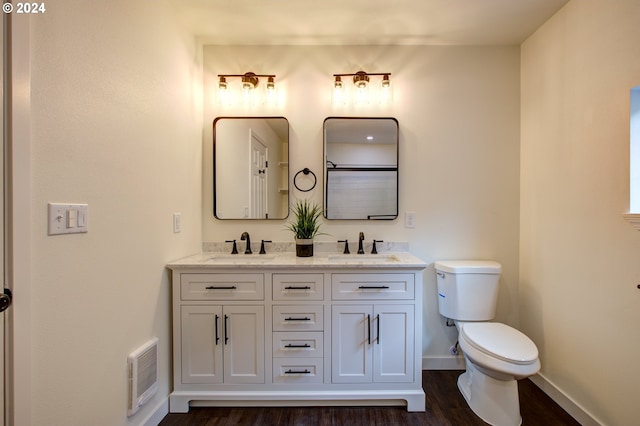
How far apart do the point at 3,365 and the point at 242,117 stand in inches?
69.5

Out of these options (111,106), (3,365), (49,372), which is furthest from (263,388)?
(111,106)

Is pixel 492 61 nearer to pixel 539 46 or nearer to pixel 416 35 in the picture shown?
pixel 539 46

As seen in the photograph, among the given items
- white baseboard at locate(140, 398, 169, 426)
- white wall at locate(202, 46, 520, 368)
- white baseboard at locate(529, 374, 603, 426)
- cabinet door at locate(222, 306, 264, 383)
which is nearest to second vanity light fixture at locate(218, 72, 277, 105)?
white wall at locate(202, 46, 520, 368)

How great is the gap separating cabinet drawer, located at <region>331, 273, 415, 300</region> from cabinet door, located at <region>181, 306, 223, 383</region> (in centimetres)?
73

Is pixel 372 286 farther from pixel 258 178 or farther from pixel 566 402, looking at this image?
pixel 566 402

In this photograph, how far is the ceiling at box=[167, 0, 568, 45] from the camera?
5.41 feet

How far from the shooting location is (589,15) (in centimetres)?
148

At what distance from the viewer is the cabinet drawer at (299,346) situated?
159 centimetres

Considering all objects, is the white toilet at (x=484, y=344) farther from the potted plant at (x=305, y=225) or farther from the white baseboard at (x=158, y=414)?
the white baseboard at (x=158, y=414)

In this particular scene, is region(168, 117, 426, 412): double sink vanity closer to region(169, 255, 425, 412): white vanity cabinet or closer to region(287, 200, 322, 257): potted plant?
region(169, 255, 425, 412): white vanity cabinet

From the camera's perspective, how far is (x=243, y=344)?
1.59 meters

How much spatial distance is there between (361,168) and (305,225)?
618 millimetres

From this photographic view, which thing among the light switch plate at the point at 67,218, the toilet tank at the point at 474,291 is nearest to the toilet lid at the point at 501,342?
the toilet tank at the point at 474,291

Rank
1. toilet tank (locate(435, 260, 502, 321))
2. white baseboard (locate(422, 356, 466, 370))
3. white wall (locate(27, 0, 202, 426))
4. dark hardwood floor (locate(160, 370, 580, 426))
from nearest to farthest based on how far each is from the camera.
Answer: white wall (locate(27, 0, 202, 426)) → dark hardwood floor (locate(160, 370, 580, 426)) → toilet tank (locate(435, 260, 502, 321)) → white baseboard (locate(422, 356, 466, 370))
